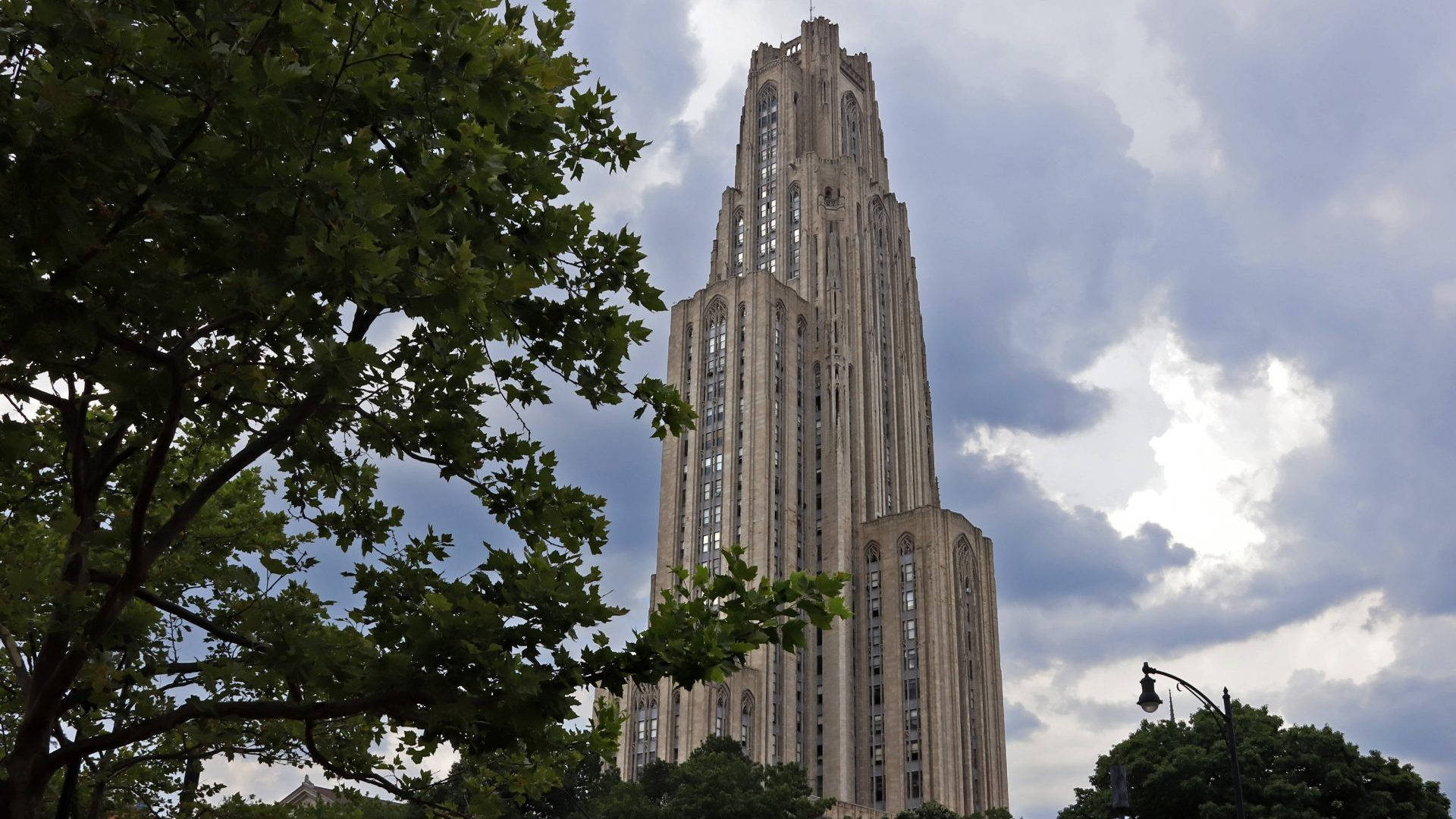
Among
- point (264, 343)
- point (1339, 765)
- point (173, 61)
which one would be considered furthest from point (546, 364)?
point (1339, 765)

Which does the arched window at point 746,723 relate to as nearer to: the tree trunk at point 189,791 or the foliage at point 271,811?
the foliage at point 271,811

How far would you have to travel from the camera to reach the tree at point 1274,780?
4469 centimetres

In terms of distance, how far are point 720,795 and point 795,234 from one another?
77191mm

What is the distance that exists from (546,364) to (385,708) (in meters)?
3.58

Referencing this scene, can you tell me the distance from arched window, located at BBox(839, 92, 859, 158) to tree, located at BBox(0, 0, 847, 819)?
408 ft

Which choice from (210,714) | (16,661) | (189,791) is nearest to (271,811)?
(189,791)

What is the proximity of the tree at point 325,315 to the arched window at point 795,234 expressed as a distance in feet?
364

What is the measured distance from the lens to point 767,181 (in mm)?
127375

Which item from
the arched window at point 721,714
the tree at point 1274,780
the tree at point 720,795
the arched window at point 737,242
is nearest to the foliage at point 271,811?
the tree at point 1274,780

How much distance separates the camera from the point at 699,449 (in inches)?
4392

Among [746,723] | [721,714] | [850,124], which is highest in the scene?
[850,124]

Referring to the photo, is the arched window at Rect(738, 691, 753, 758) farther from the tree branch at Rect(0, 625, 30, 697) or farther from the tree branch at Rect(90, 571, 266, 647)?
the tree branch at Rect(90, 571, 266, 647)

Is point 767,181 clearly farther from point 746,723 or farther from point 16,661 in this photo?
point 16,661

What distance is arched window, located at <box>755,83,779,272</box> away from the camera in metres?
124
